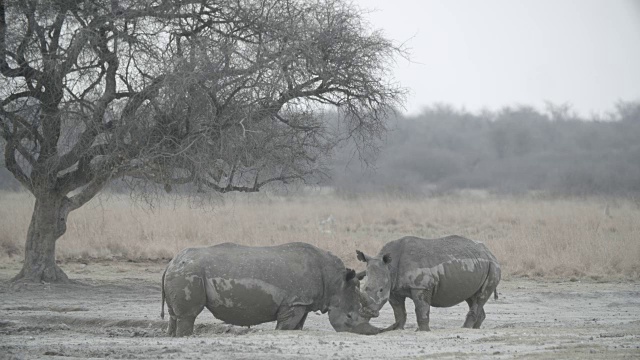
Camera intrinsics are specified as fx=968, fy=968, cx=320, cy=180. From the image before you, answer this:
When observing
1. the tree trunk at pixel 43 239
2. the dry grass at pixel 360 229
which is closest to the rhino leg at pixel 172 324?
the dry grass at pixel 360 229

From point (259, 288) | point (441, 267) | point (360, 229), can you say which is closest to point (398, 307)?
point (441, 267)

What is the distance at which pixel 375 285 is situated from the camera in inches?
508

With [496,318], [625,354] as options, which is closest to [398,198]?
[496,318]

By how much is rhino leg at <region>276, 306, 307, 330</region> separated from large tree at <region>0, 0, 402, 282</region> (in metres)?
4.03

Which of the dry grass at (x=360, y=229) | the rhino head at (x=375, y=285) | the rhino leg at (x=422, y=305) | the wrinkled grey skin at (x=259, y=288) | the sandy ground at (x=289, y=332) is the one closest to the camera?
the sandy ground at (x=289, y=332)

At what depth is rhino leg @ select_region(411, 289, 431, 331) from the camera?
13.3 meters

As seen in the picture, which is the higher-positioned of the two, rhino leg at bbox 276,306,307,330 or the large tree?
the large tree

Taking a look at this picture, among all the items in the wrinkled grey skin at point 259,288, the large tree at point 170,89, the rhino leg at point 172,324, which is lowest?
the rhino leg at point 172,324

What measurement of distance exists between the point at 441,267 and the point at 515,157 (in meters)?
57.1

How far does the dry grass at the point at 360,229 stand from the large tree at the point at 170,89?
131 cm

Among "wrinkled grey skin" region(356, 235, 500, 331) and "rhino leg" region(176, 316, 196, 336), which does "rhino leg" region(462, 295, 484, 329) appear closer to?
"wrinkled grey skin" region(356, 235, 500, 331)

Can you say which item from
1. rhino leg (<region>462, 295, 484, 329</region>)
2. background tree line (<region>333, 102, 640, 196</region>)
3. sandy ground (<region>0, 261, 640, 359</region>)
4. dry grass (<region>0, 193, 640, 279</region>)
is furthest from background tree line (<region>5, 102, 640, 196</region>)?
rhino leg (<region>462, 295, 484, 329</region>)

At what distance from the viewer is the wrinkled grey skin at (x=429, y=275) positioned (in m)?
13.1

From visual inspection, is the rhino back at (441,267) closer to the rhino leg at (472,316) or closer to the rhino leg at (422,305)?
the rhino leg at (422,305)
